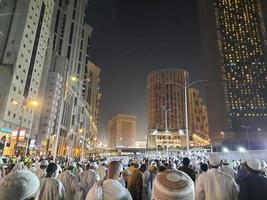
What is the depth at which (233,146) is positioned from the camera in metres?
85.6

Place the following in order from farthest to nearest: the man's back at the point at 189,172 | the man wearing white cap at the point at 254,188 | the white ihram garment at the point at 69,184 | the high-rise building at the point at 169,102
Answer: the high-rise building at the point at 169,102, the man's back at the point at 189,172, the white ihram garment at the point at 69,184, the man wearing white cap at the point at 254,188

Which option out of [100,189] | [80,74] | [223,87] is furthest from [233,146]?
[100,189]

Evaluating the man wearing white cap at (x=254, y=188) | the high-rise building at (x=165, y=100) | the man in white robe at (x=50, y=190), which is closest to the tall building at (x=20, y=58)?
the man in white robe at (x=50, y=190)

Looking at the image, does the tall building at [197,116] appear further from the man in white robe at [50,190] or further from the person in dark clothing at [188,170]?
the man in white robe at [50,190]

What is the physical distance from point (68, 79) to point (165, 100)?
342 feet

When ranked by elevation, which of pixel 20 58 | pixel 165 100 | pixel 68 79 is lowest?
pixel 68 79

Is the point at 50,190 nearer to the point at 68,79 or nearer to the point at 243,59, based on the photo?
the point at 68,79

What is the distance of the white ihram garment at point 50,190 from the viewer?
16.3ft

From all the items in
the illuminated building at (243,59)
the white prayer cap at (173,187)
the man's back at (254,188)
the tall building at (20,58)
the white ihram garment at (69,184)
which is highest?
the illuminated building at (243,59)

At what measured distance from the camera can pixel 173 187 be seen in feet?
7.06

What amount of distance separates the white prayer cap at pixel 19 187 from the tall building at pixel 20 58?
53.7 m

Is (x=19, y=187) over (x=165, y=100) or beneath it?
beneath

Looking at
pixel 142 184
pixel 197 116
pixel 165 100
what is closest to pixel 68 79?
pixel 142 184

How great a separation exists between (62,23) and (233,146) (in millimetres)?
87878
